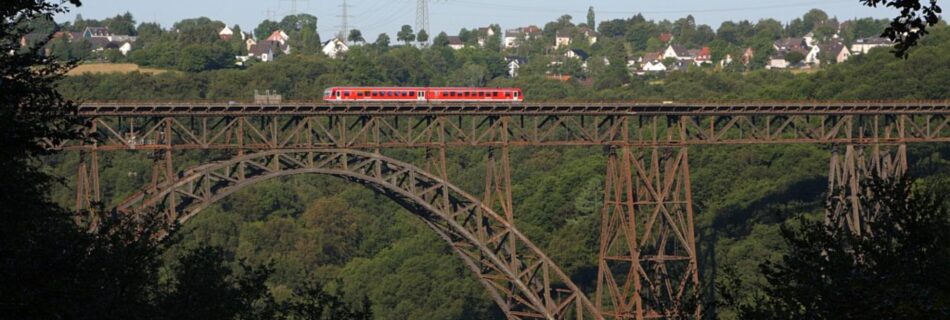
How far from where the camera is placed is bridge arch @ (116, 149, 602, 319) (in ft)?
196

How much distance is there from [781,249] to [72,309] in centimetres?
7005

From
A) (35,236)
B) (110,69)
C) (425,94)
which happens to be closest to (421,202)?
(425,94)

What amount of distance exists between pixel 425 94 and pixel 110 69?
110 m

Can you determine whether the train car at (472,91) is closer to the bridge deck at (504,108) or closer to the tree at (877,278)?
the bridge deck at (504,108)

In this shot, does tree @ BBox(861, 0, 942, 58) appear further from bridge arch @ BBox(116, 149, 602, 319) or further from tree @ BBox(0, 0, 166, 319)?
bridge arch @ BBox(116, 149, 602, 319)

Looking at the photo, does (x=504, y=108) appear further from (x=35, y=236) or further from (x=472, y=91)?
(x=35, y=236)

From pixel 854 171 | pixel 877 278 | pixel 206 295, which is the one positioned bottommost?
pixel 854 171

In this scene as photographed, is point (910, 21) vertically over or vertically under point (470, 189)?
over

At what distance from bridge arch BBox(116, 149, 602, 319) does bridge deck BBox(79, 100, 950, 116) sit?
1.65 metres

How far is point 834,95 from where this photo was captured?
118250 mm

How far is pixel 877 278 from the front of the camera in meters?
31.2

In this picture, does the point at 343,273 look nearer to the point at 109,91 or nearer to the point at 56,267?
the point at 109,91

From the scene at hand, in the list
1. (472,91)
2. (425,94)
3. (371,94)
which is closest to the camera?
(371,94)

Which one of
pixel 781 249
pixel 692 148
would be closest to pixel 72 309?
pixel 781 249
